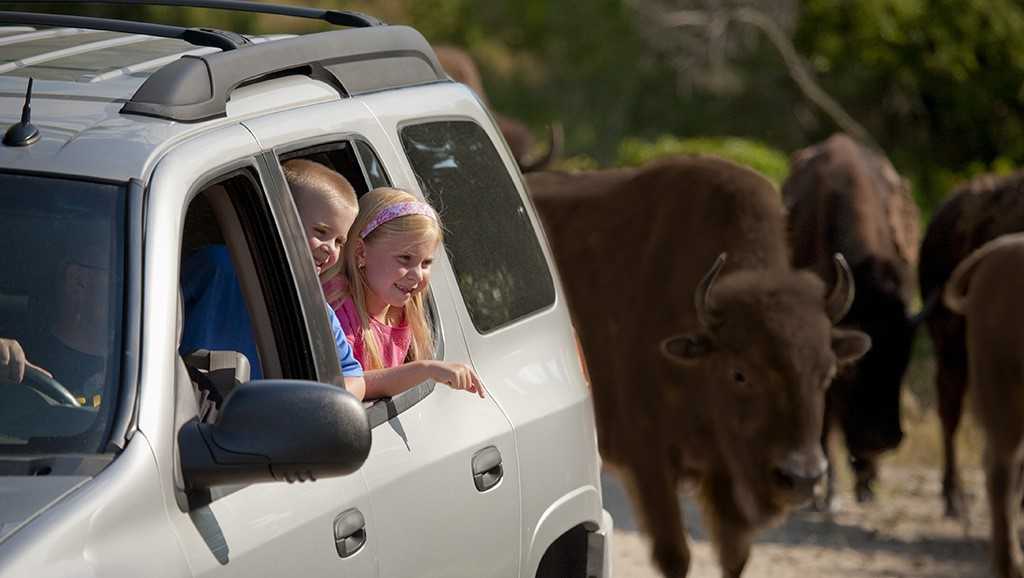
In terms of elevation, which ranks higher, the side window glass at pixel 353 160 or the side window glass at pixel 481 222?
the side window glass at pixel 353 160

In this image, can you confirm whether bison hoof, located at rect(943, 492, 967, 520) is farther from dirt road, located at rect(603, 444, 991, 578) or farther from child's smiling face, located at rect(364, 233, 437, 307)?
child's smiling face, located at rect(364, 233, 437, 307)

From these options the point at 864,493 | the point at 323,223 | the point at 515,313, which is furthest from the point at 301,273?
the point at 864,493

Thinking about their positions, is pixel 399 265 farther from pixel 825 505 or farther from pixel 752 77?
pixel 752 77

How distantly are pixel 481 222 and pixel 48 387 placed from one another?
174cm

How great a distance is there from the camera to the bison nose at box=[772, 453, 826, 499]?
8344mm

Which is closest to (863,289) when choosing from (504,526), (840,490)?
(840,490)

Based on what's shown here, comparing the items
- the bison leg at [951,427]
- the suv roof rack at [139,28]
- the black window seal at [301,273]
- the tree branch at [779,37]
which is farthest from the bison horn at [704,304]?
the tree branch at [779,37]

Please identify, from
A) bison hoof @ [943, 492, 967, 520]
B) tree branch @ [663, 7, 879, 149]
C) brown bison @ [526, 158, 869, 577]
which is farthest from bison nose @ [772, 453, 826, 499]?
tree branch @ [663, 7, 879, 149]

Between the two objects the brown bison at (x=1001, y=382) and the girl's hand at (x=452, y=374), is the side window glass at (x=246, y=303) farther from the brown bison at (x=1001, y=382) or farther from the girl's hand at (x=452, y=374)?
the brown bison at (x=1001, y=382)

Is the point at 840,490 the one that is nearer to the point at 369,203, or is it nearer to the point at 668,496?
the point at 668,496

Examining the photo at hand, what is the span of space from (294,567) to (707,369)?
19.9ft

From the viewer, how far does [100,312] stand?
3.12 m

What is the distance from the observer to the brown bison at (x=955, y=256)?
12.7m

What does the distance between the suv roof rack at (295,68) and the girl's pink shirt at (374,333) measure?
464mm
